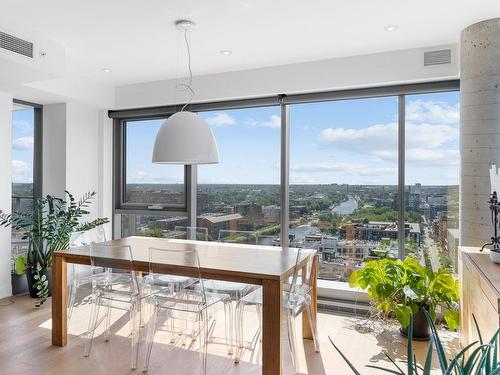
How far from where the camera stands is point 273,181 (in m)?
4.59

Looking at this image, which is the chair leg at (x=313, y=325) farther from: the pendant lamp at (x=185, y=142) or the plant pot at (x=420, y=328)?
the pendant lamp at (x=185, y=142)

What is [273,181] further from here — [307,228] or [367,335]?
[367,335]

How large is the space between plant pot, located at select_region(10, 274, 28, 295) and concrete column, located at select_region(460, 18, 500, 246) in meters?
4.58

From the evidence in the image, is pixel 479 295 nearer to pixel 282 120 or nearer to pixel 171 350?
pixel 171 350

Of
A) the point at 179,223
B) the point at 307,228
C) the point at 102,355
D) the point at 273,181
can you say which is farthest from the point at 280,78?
the point at 102,355

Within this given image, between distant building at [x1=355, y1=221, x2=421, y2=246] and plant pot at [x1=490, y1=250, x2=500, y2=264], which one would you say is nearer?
plant pot at [x1=490, y1=250, x2=500, y2=264]

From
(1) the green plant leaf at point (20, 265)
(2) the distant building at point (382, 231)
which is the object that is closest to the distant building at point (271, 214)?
(2) the distant building at point (382, 231)

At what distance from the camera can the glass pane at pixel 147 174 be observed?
5.20 metres

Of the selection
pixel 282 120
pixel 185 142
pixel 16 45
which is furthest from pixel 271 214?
pixel 16 45

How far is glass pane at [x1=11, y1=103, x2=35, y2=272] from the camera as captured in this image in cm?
468

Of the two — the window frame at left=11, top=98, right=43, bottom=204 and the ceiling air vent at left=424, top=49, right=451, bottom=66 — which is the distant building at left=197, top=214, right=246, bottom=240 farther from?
the ceiling air vent at left=424, top=49, right=451, bottom=66

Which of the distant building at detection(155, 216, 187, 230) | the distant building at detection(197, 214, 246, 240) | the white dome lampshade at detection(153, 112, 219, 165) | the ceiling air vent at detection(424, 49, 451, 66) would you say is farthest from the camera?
the distant building at detection(155, 216, 187, 230)

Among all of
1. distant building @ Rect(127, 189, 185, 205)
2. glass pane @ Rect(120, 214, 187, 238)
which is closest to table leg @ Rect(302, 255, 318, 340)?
glass pane @ Rect(120, 214, 187, 238)

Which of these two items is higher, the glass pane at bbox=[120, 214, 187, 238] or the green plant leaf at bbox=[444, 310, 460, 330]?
the glass pane at bbox=[120, 214, 187, 238]
